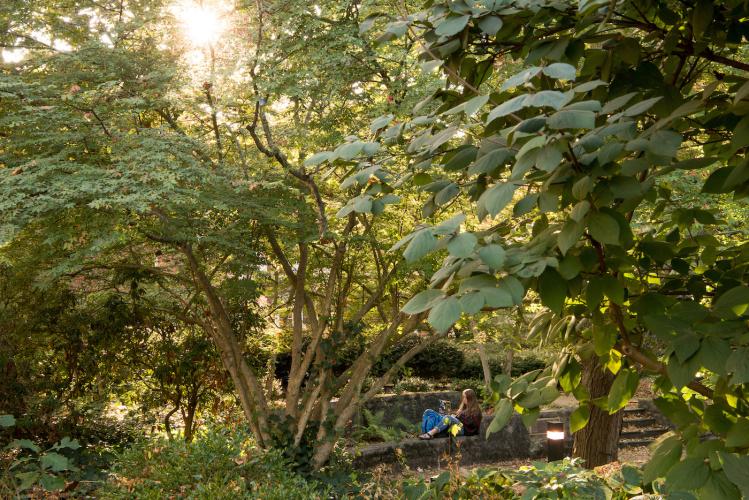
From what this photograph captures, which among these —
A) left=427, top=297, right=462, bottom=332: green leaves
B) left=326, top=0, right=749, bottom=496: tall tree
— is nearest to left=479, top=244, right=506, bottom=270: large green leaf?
left=326, top=0, right=749, bottom=496: tall tree

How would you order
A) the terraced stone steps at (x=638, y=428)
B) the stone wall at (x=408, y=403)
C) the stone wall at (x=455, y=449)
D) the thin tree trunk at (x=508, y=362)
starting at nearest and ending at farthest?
1. the stone wall at (x=455, y=449)
2. the stone wall at (x=408, y=403)
3. the terraced stone steps at (x=638, y=428)
4. the thin tree trunk at (x=508, y=362)

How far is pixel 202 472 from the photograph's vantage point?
14.6ft

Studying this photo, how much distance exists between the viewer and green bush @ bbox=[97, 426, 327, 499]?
13.9ft

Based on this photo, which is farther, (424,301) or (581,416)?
(581,416)

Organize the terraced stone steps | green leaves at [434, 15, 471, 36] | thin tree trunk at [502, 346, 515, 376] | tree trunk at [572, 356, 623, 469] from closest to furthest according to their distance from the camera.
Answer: green leaves at [434, 15, 471, 36]
tree trunk at [572, 356, 623, 469]
the terraced stone steps
thin tree trunk at [502, 346, 515, 376]

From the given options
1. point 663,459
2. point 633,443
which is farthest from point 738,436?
point 633,443

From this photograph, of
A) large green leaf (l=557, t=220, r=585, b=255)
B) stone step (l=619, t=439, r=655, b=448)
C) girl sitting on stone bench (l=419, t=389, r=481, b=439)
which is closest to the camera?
large green leaf (l=557, t=220, r=585, b=255)

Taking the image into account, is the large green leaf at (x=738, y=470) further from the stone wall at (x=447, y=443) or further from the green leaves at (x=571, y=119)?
the stone wall at (x=447, y=443)

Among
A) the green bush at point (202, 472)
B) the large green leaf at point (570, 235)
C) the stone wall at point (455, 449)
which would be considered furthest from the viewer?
the stone wall at point (455, 449)

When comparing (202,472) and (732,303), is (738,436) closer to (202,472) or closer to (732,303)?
(732,303)

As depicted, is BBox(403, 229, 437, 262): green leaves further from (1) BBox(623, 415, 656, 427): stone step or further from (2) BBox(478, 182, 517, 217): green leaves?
(1) BBox(623, 415, 656, 427): stone step

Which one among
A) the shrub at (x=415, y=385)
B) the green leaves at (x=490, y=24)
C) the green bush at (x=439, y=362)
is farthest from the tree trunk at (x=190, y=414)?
the green bush at (x=439, y=362)

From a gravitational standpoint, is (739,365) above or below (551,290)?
below

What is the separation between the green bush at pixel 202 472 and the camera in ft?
13.9
